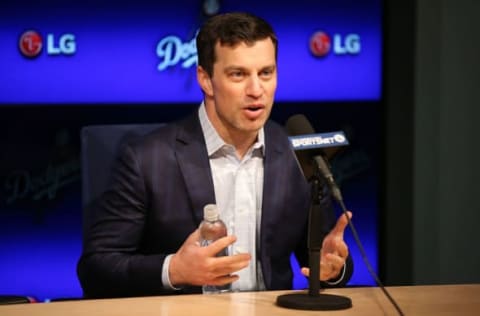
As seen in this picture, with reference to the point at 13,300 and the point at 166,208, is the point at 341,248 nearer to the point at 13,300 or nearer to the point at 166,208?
the point at 166,208

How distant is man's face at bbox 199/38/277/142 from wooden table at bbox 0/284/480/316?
67cm

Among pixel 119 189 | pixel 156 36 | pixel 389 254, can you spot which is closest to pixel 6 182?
pixel 156 36

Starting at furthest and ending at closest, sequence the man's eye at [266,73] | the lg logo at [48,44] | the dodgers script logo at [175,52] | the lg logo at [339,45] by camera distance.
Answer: the lg logo at [339,45] → the dodgers script logo at [175,52] → the lg logo at [48,44] → the man's eye at [266,73]

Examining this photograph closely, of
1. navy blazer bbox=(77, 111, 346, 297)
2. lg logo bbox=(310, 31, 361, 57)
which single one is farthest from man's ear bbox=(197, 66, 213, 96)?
lg logo bbox=(310, 31, 361, 57)

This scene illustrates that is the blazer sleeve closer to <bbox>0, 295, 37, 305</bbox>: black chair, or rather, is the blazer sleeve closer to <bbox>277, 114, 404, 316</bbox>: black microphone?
<bbox>0, 295, 37, 305</bbox>: black chair

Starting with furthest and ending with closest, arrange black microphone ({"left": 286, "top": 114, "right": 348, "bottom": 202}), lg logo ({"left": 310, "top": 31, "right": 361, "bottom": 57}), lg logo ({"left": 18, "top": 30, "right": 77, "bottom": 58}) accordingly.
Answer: lg logo ({"left": 310, "top": 31, "right": 361, "bottom": 57}) → lg logo ({"left": 18, "top": 30, "right": 77, "bottom": 58}) → black microphone ({"left": 286, "top": 114, "right": 348, "bottom": 202})

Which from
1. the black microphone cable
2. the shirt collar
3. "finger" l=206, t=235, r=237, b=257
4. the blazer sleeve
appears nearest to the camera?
the black microphone cable

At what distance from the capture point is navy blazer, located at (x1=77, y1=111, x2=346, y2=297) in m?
2.94

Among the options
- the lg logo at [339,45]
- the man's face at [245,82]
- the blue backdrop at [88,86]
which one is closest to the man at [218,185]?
the man's face at [245,82]

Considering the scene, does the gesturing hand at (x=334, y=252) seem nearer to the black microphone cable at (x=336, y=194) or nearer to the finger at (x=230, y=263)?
the finger at (x=230, y=263)

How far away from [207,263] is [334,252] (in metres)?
0.36

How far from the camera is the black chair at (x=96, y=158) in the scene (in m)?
3.01

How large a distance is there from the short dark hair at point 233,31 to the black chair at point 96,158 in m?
0.38

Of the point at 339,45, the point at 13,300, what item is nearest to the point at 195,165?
the point at 13,300
